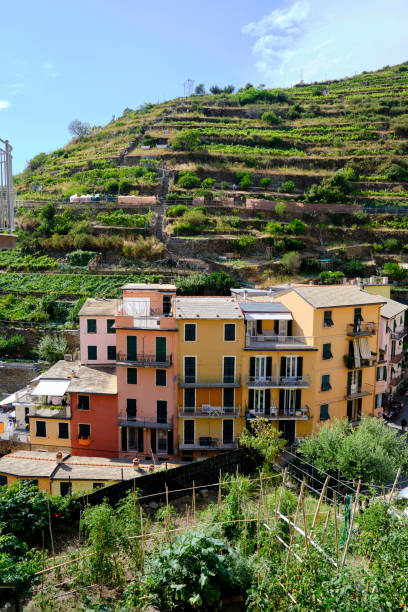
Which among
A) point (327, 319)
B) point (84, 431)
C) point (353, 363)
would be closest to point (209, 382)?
point (327, 319)

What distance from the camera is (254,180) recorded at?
2272 inches

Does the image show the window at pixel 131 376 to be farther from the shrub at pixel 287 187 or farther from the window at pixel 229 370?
the shrub at pixel 287 187

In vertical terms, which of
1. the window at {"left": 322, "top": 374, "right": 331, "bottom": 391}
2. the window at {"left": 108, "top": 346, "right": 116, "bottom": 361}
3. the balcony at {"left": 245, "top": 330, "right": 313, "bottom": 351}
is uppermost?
the balcony at {"left": 245, "top": 330, "right": 313, "bottom": 351}

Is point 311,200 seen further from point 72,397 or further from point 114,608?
point 114,608

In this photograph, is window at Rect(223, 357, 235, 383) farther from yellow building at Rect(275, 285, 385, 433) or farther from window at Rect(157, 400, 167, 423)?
yellow building at Rect(275, 285, 385, 433)

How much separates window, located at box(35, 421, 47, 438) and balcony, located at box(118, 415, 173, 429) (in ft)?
12.7

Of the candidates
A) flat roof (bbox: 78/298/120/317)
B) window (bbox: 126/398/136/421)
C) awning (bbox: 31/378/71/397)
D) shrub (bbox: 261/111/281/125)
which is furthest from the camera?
shrub (bbox: 261/111/281/125)

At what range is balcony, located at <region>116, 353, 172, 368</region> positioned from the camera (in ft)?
69.1

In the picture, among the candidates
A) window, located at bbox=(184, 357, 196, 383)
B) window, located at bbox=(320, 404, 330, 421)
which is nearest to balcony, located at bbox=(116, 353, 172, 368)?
window, located at bbox=(184, 357, 196, 383)

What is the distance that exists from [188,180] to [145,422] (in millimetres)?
38331

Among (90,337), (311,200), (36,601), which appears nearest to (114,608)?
(36,601)

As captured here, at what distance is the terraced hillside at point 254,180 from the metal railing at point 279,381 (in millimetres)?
20823

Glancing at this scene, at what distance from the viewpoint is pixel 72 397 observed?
22.0m

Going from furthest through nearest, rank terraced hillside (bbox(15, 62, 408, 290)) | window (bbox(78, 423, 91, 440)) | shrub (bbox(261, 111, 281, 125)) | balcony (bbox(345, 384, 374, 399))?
1. shrub (bbox(261, 111, 281, 125))
2. terraced hillside (bbox(15, 62, 408, 290))
3. balcony (bbox(345, 384, 374, 399))
4. window (bbox(78, 423, 91, 440))
